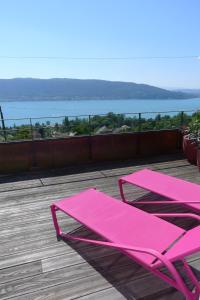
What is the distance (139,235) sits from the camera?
104 inches

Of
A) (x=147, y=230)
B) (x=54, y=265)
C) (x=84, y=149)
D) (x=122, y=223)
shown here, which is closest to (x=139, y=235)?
(x=147, y=230)

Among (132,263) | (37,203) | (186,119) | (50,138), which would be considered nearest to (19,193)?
(37,203)

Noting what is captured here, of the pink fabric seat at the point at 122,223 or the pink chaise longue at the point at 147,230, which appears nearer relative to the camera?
the pink chaise longue at the point at 147,230

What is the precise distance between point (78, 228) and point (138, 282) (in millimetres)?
1217

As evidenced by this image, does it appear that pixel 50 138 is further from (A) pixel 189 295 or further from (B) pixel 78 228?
(A) pixel 189 295

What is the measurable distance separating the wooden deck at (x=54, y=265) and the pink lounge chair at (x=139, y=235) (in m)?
0.19

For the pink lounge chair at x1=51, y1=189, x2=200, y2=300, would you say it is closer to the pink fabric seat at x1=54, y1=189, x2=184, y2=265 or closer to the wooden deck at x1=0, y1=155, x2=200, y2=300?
the pink fabric seat at x1=54, y1=189, x2=184, y2=265

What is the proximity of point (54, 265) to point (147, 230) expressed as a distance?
98cm

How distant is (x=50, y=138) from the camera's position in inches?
259

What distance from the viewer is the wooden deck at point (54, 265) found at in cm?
251

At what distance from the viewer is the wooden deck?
8.24 feet

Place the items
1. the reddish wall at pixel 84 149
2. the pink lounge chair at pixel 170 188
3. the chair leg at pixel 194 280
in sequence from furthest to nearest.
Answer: the reddish wall at pixel 84 149
the pink lounge chair at pixel 170 188
the chair leg at pixel 194 280

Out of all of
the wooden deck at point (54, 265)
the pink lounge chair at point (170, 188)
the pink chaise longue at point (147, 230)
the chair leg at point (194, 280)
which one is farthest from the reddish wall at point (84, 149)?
the chair leg at point (194, 280)

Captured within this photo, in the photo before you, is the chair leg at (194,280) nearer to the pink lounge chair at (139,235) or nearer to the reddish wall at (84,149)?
the pink lounge chair at (139,235)
